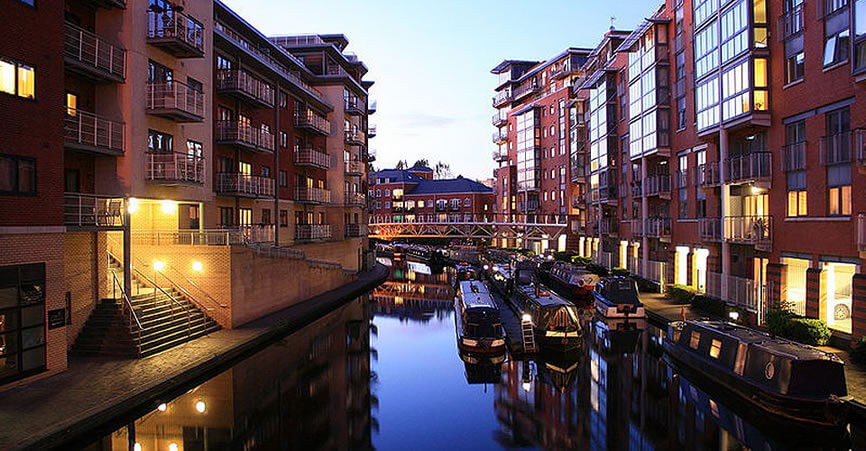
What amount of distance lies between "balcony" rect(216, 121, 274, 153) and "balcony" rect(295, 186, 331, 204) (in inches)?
262

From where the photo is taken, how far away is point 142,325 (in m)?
20.6

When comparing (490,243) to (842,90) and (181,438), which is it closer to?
(842,90)

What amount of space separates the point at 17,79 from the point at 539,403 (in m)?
17.2


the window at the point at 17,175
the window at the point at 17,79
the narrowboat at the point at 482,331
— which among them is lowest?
the narrowboat at the point at 482,331

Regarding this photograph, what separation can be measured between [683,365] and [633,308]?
9448mm

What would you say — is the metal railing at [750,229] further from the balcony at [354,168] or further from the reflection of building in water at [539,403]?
the balcony at [354,168]

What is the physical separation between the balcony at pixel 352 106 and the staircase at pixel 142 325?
28.1m

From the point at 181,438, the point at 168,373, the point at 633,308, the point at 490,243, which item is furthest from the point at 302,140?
the point at 490,243

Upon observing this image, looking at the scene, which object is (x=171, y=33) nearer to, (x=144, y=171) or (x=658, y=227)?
(x=144, y=171)

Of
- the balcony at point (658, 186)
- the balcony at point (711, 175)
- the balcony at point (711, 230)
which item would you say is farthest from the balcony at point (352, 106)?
the balcony at point (711, 230)

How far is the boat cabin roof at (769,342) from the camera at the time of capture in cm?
1540

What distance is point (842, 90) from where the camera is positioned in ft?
71.1

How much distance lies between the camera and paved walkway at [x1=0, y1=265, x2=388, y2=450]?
42.2 feet

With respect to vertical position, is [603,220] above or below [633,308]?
above
